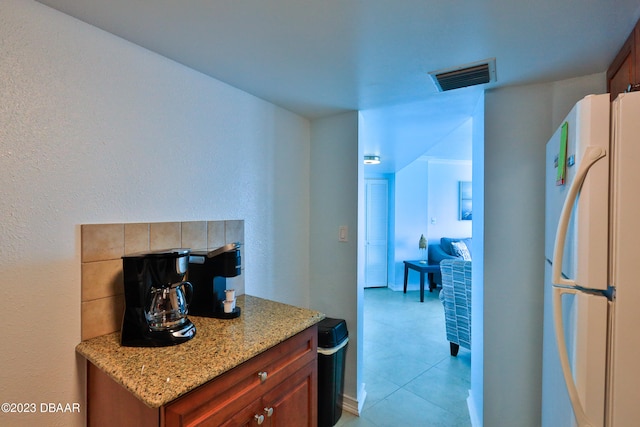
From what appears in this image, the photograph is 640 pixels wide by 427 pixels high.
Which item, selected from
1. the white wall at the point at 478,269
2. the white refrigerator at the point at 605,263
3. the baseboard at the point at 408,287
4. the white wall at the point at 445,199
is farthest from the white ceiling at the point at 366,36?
the baseboard at the point at 408,287

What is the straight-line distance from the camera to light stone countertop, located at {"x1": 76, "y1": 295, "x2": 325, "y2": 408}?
2.78 ft

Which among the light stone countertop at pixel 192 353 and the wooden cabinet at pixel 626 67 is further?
the wooden cabinet at pixel 626 67

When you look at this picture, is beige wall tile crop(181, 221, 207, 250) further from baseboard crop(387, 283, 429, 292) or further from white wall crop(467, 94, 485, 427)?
baseboard crop(387, 283, 429, 292)

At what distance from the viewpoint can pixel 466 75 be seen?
5.02 ft

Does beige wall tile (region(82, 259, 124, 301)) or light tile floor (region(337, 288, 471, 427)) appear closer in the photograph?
beige wall tile (region(82, 259, 124, 301))

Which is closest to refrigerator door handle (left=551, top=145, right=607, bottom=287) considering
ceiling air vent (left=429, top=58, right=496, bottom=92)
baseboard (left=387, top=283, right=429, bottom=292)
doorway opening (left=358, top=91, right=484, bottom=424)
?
ceiling air vent (left=429, top=58, right=496, bottom=92)

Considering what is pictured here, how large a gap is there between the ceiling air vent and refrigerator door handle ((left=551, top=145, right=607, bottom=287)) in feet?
2.64

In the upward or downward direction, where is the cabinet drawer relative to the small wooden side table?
upward

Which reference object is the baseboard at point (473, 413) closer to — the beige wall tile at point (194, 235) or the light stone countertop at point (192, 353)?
the light stone countertop at point (192, 353)

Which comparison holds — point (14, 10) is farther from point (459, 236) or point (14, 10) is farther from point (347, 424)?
point (459, 236)

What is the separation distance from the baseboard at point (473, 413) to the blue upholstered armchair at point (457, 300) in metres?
0.69

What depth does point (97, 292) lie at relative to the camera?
1.17 m

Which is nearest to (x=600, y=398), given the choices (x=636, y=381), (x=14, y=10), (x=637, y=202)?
(x=636, y=381)

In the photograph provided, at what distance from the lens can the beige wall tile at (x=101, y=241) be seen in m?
1.13
